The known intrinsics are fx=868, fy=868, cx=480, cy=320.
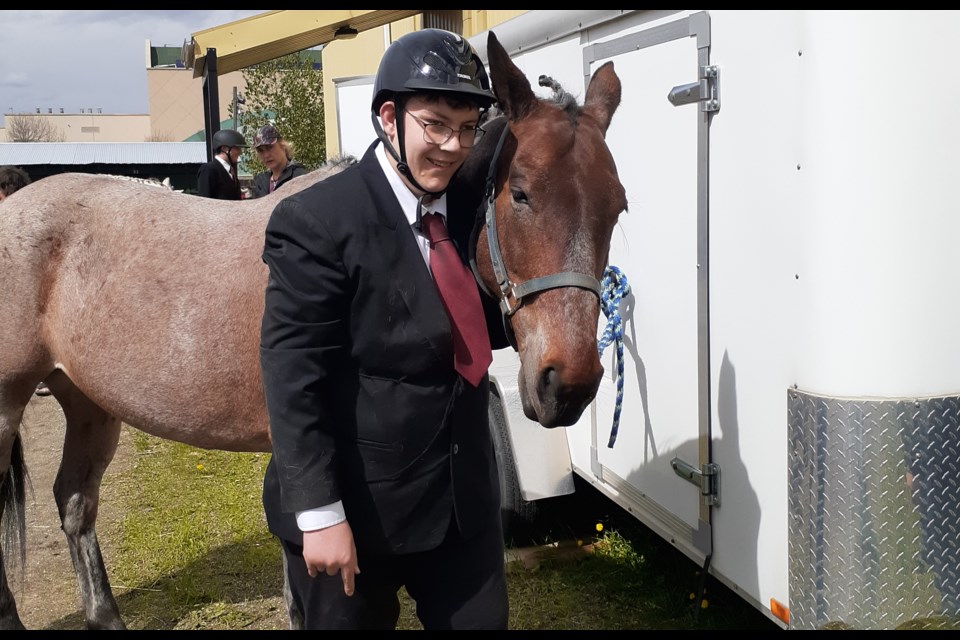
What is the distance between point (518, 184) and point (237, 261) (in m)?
1.52

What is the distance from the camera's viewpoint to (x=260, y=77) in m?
17.7

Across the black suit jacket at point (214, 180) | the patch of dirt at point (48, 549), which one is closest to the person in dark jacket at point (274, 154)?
the black suit jacket at point (214, 180)

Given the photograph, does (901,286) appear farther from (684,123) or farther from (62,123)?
(62,123)

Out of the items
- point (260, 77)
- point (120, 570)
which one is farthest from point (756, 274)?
point (260, 77)

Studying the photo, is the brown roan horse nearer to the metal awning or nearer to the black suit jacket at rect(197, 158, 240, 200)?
the black suit jacket at rect(197, 158, 240, 200)

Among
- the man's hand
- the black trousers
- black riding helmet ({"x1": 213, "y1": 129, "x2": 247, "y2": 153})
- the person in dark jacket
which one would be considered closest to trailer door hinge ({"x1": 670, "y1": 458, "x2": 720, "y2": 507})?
the black trousers

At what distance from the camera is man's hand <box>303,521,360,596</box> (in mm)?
1884

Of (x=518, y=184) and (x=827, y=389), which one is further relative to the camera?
(x=827, y=389)

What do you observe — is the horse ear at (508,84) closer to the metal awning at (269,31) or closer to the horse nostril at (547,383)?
the horse nostril at (547,383)

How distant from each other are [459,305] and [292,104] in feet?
54.4

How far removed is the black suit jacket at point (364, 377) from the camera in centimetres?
189

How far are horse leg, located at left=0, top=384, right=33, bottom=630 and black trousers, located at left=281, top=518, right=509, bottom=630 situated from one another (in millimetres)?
2131

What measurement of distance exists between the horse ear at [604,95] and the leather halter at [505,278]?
30cm

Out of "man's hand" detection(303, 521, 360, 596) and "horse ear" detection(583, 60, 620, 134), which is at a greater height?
"horse ear" detection(583, 60, 620, 134)
